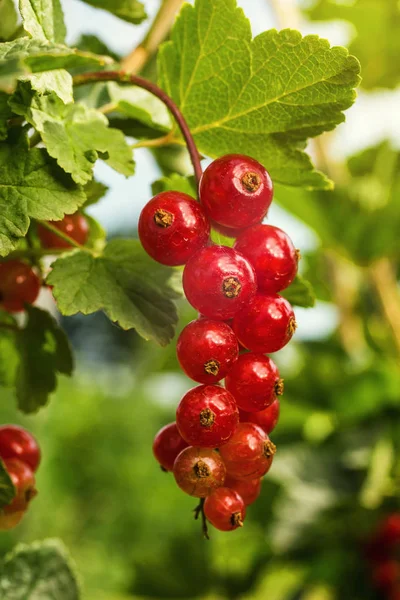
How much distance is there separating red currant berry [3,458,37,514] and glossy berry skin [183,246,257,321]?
21cm

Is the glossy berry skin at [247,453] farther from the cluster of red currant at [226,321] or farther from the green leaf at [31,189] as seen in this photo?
the green leaf at [31,189]

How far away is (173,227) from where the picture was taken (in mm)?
418

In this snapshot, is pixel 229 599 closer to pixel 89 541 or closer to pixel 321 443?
pixel 321 443

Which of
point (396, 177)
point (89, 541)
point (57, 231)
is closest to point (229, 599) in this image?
point (396, 177)

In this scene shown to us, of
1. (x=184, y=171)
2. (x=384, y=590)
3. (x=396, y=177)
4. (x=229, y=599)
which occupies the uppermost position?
(x=184, y=171)

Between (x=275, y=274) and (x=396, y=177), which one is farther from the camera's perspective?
(x=396, y=177)

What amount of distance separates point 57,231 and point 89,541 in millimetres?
4834

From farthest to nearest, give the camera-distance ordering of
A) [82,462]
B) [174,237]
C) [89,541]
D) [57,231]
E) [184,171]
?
[82,462]
[89,541]
[184,171]
[57,231]
[174,237]

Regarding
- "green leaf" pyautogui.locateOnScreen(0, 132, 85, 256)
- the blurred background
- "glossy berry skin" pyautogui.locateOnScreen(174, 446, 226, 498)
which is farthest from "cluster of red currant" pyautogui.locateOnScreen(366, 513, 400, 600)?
"green leaf" pyautogui.locateOnScreen(0, 132, 85, 256)

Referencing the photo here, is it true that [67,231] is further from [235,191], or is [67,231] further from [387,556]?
[387,556]

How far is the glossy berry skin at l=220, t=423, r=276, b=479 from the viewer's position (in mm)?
427

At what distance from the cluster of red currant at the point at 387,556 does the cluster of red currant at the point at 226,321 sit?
2.21 feet

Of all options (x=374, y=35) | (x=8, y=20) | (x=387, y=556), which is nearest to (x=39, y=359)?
(x=8, y=20)

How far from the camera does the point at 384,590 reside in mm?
1054
